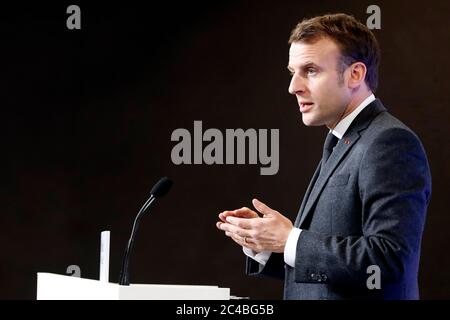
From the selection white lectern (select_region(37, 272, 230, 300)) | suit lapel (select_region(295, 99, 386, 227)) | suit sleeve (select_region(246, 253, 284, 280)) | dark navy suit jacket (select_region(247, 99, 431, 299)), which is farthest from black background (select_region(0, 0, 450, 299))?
white lectern (select_region(37, 272, 230, 300))

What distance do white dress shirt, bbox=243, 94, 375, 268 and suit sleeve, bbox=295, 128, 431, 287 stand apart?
0.02 metres

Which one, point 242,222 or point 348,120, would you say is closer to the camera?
point 242,222

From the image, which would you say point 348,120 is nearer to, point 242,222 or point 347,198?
point 347,198

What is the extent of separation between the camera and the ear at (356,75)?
7.27ft

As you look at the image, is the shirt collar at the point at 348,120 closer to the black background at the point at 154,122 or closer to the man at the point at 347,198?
the man at the point at 347,198

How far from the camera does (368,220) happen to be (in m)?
1.94

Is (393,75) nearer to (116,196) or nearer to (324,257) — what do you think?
(116,196)

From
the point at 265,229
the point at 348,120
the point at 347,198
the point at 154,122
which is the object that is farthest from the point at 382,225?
the point at 154,122

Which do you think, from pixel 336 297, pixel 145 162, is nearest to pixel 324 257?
pixel 336 297

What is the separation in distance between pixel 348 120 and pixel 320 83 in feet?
0.44

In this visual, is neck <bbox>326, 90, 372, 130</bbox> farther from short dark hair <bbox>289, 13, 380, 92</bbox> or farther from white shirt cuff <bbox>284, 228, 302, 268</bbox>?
white shirt cuff <bbox>284, 228, 302, 268</bbox>

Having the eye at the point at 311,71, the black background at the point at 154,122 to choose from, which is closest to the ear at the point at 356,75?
the eye at the point at 311,71
